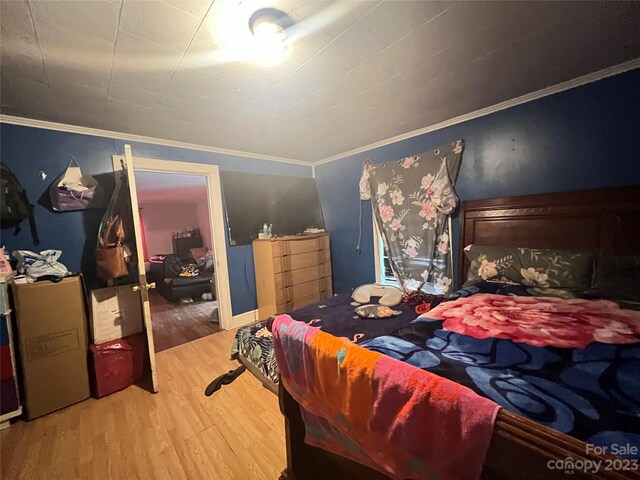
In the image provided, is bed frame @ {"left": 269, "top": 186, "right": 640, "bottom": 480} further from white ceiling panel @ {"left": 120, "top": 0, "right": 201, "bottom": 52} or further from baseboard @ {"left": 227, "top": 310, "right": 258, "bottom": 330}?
baseboard @ {"left": 227, "top": 310, "right": 258, "bottom": 330}

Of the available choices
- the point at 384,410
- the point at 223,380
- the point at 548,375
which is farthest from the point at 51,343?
the point at 548,375

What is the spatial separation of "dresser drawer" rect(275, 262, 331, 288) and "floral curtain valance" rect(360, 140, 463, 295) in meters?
1.06

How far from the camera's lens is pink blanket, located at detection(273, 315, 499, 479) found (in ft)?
2.06

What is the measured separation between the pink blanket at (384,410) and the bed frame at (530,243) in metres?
0.06

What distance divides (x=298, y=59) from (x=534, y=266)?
231cm

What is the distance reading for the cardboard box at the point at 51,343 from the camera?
1.78 meters

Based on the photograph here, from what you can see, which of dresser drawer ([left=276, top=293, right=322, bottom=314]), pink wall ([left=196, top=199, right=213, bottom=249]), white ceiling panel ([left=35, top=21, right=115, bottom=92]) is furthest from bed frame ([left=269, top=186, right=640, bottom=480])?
pink wall ([left=196, top=199, right=213, bottom=249])

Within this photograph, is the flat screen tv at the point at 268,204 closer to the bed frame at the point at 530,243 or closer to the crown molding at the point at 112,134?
the crown molding at the point at 112,134

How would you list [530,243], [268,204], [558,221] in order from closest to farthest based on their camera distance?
[558,221] < [530,243] < [268,204]

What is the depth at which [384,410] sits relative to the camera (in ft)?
2.52

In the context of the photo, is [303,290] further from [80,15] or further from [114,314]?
[80,15]

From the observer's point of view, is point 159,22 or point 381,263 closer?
point 159,22

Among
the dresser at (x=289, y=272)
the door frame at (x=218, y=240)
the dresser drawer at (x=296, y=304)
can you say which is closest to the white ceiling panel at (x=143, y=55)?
the door frame at (x=218, y=240)

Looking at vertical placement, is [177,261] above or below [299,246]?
below
